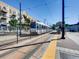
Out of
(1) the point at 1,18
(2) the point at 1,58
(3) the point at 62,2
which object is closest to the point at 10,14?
(1) the point at 1,18

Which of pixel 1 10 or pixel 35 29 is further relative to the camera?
pixel 1 10

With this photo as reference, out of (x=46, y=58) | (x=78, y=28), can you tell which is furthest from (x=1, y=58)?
(x=78, y=28)

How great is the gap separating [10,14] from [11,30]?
45.7m

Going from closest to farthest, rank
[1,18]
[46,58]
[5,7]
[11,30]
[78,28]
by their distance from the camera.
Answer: [46,58] → [11,30] → [1,18] → [5,7] → [78,28]

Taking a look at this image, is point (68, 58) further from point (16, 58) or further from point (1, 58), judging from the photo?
point (1, 58)

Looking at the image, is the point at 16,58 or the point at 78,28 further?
the point at 78,28

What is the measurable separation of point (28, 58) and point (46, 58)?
105 cm

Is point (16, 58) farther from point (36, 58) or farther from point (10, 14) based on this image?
point (10, 14)

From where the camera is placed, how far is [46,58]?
1092 centimetres

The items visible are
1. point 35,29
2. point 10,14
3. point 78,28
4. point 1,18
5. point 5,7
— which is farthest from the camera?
point 78,28

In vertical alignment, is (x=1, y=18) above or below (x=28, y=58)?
above

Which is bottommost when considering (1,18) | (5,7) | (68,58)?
(68,58)

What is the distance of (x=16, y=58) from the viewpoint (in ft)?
35.9

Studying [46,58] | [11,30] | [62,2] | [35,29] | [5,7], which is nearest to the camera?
[46,58]
